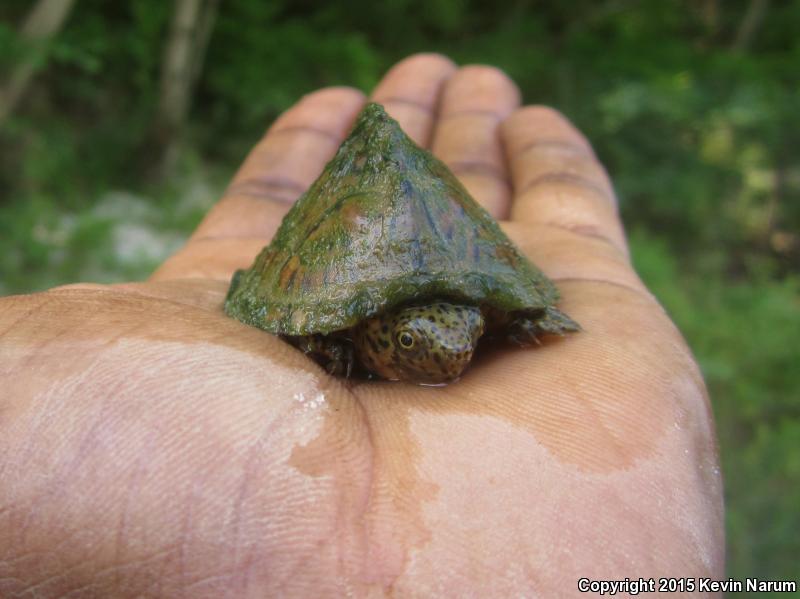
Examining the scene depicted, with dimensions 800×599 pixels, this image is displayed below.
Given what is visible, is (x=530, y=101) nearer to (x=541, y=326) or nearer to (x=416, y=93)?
(x=416, y=93)

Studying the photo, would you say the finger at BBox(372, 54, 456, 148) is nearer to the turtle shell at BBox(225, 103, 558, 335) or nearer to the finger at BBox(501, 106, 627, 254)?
the finger at BBox(501, 106, 627, 254)

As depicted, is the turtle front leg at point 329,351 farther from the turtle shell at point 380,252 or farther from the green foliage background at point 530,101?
the green foliage background at point 530,101

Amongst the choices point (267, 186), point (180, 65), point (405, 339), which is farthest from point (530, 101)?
point (405, 339)

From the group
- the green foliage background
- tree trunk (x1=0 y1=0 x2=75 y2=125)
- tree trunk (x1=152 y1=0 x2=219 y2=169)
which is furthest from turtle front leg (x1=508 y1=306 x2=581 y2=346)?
tree trunk (x1=152 y1=0 x2=219 y2=169)

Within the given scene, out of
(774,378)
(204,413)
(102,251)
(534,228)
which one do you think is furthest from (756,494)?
(102,251)

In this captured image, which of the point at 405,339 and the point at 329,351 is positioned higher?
the point at 405,339

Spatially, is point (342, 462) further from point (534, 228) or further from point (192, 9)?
point (192, 9)
